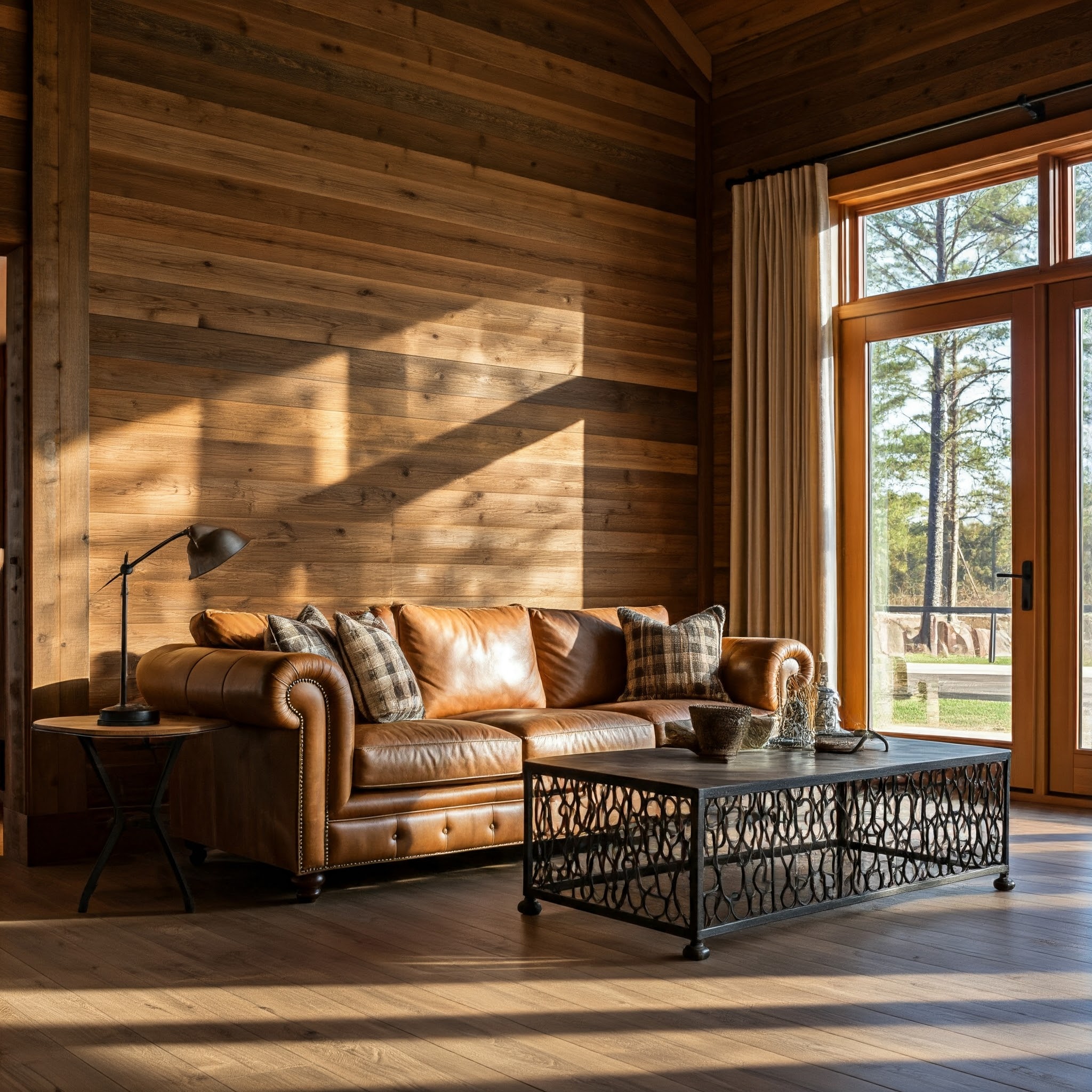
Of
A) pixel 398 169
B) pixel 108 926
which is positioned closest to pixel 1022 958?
pixel 108 926

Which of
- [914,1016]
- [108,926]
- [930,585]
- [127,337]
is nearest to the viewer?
[914,1016]

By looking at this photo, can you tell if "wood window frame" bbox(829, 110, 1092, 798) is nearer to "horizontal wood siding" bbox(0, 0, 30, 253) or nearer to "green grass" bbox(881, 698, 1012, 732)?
"green grass" bbox(881, 698, 1012, 732)

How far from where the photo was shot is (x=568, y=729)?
4.54 meters

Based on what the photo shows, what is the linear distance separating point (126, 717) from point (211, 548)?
22.2 inches

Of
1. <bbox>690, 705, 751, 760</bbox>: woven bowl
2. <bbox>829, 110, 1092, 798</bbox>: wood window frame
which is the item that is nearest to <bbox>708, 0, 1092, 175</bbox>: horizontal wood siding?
A: <bbox>829, 110, 1092, 798</bbox>: wood window frame

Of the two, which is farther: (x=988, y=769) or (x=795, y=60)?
(x=795, y=60)

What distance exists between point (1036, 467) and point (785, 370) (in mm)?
1365

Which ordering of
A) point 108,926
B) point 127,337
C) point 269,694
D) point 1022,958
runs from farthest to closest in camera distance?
1. point 127,337
2. point 269,694
3. point 108,926
4. point 1022,958

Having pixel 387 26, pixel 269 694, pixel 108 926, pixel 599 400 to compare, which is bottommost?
pixel 108 926

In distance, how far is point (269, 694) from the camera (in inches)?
147

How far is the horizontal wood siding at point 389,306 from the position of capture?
482 centimetres

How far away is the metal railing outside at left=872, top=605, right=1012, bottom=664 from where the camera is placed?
5750 millimetres

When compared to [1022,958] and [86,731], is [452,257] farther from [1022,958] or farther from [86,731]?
[1022,958]

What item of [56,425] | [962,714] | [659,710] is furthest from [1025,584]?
[56,425]
